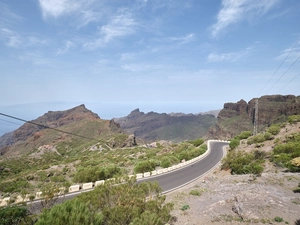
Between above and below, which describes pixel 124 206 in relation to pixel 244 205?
above

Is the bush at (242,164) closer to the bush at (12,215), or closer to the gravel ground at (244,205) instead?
the gravel ground at (244,205)

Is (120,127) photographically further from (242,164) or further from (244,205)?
(244,205)

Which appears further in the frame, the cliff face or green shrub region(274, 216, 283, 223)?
the cliff face

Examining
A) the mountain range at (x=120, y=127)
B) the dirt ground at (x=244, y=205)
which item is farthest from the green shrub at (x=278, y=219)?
the mountain range at (x=120, y=127)

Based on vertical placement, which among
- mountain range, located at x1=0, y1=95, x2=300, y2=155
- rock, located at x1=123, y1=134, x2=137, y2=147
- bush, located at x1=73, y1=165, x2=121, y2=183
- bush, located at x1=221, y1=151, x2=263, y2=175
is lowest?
bush, located at x1=221, y1=151, x2=263, y2=175

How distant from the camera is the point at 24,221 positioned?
8.05 meters

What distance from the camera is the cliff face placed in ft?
409

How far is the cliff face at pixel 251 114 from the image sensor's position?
125 meters

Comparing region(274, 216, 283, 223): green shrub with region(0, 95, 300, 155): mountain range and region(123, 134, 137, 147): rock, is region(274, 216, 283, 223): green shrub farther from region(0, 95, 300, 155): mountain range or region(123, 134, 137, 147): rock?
region(0, 95, 300, 155): mountain range

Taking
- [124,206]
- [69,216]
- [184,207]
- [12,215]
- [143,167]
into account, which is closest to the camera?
[69,216]

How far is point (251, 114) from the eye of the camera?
155000 mm

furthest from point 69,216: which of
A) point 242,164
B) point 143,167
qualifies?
point 242,164

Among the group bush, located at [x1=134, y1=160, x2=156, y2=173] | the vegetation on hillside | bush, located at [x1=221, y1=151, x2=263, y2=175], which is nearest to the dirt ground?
the vegetation on hillside

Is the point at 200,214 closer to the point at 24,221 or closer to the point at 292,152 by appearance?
the point at 24,221
